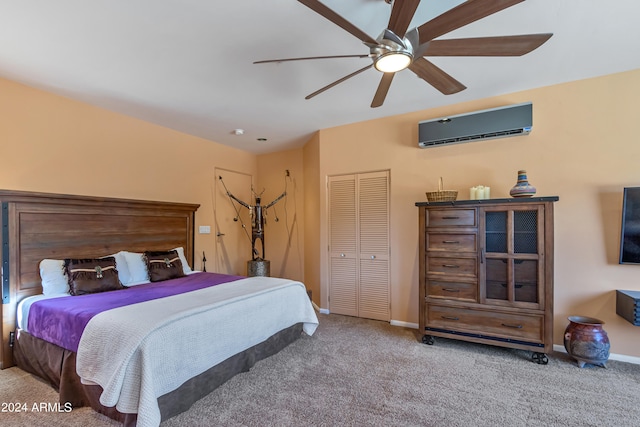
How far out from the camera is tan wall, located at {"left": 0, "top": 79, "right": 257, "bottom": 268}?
114 inches

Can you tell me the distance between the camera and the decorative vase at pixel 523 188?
288cm

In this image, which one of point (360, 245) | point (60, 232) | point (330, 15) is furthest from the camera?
point (360, 245)

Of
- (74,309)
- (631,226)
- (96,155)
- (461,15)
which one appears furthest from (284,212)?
(631,226)

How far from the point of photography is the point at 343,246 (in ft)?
13.9

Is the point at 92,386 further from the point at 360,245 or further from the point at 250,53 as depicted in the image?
the point at 360,245

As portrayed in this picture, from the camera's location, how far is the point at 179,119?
12.8 feet

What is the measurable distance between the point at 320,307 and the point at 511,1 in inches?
156

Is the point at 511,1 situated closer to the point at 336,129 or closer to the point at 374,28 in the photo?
the point at 374,28

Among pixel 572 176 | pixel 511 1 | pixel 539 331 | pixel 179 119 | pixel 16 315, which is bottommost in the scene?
pixel 539 331

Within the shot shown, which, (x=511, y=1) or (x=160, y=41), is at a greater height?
(x=160, y=41)

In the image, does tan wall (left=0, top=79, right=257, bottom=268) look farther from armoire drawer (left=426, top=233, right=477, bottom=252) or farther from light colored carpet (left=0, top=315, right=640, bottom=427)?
armoire drawer (left=426, top=233, right=477, bottom=252)

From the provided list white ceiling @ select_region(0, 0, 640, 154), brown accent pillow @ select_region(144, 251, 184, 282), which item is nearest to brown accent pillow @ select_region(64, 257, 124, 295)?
brown accent pillow @ select_region(144, 251, 184, 282)

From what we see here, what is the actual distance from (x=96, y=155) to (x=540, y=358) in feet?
16.7

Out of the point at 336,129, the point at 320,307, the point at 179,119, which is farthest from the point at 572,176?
the point at 179,119
